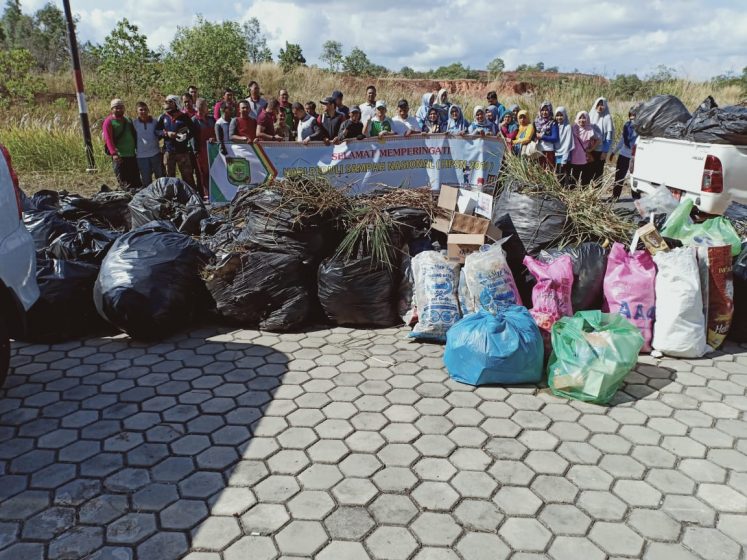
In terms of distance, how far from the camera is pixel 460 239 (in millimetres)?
4293

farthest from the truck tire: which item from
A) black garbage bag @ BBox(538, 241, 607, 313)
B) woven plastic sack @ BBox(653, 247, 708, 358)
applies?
woven plastic sack @ BBox(653, 247, 708, 358)

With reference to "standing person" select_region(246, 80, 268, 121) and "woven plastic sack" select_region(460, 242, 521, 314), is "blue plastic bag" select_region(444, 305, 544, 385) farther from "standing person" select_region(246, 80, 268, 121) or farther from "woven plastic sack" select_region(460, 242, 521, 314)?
"standing person" select_region(246, 80, 268, 121)

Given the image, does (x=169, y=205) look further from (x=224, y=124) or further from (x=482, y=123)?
(x=482, y=123)

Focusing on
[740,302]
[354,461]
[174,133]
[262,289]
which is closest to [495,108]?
[174,133]

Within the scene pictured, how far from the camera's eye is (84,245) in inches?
185

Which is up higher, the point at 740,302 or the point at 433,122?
the point at 433,122

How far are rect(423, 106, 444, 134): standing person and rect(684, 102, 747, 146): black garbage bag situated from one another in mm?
3733

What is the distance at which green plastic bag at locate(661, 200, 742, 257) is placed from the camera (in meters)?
4.23

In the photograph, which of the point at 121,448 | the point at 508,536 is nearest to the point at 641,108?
the point at 508,536

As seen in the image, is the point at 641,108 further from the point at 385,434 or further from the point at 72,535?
the point at 72,535

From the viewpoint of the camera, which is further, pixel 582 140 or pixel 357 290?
pixel 582 140

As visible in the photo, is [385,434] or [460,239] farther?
[460,239]

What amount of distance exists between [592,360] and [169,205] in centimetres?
427

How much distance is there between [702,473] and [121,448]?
2.89 meters
